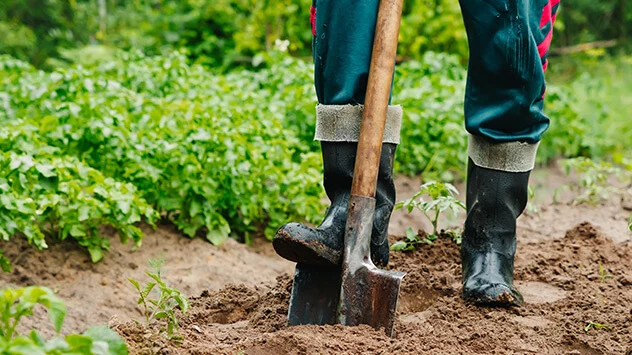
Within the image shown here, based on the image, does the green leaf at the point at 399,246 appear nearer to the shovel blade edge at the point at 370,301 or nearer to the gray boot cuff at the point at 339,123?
the gray boot cuff at the point at 339,123

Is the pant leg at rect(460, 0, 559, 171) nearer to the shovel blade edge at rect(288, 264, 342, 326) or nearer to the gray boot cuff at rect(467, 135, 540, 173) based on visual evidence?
the gray boot cuff at rect(467, 135, 540, 173)

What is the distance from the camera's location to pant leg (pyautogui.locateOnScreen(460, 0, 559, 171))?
241cm

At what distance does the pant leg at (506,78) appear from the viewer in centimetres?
241

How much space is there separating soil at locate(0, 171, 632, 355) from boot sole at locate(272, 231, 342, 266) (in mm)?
190

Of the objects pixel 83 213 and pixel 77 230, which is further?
pixel 77 230

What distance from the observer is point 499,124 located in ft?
A: 8.43

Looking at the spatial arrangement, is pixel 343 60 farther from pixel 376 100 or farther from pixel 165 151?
pixel 165 151

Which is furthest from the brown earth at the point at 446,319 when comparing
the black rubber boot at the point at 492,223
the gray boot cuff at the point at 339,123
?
the gray boot cuff at the point at 339,123

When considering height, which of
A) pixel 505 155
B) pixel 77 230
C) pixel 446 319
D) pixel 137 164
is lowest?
pixel 77 230

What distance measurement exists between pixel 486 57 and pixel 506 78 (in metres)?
0.09

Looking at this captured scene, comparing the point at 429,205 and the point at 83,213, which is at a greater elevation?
the point at 429,205

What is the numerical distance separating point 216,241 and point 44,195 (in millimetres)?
914

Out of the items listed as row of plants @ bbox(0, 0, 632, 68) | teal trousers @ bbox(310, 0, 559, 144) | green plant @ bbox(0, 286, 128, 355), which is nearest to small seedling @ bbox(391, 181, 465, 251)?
teal trousers @ bbox(310, 0, 559, 144)

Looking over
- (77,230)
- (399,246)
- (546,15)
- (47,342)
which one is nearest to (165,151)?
(77,230)
